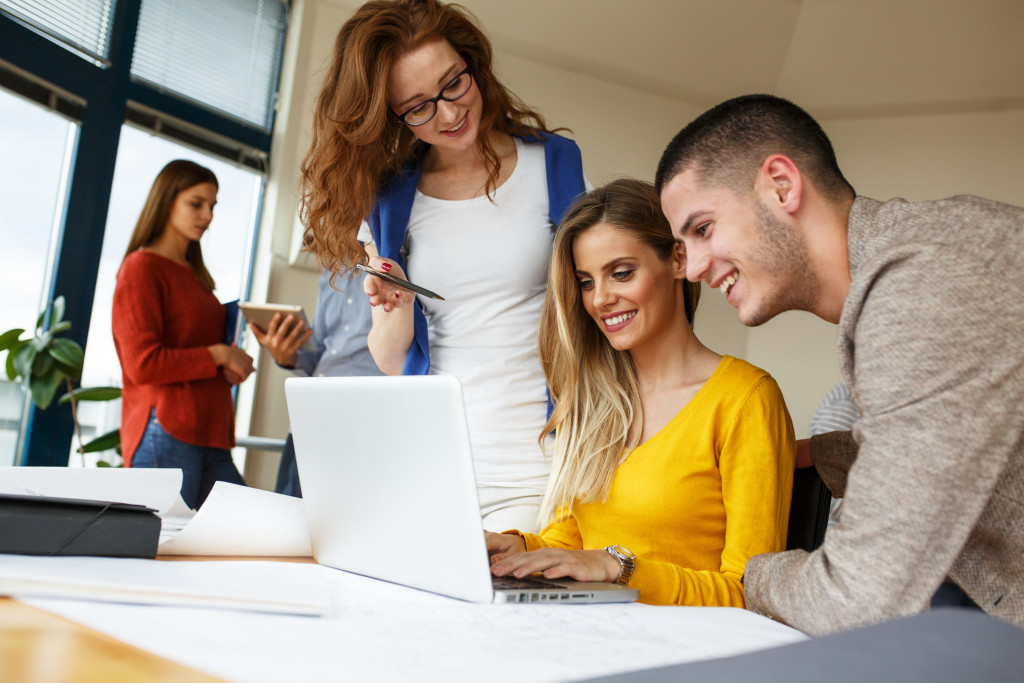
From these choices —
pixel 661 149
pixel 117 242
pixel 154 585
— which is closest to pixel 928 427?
pixel 154 585

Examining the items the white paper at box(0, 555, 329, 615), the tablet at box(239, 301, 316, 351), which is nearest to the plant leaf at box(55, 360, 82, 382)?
the tablet at box(239, 301, 316, 351)

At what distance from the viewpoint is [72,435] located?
11.4 feet

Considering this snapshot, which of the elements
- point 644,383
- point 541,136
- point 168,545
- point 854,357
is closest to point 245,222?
point 541,136

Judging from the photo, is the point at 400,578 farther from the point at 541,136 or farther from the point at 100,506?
the point at 541,136

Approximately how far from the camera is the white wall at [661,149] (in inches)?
164

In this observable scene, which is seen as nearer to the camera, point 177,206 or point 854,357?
point 854,357

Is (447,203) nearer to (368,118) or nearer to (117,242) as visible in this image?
(368,118)

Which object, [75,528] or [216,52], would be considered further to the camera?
[216,52]

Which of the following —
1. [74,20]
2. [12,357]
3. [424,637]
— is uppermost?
[74,20]

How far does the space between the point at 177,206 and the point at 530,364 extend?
188 centimetres

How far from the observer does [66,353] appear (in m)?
3.07

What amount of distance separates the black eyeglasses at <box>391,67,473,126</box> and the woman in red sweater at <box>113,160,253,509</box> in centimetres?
154

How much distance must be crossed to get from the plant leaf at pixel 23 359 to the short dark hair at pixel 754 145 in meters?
2.69

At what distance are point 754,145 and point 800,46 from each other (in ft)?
13.0
